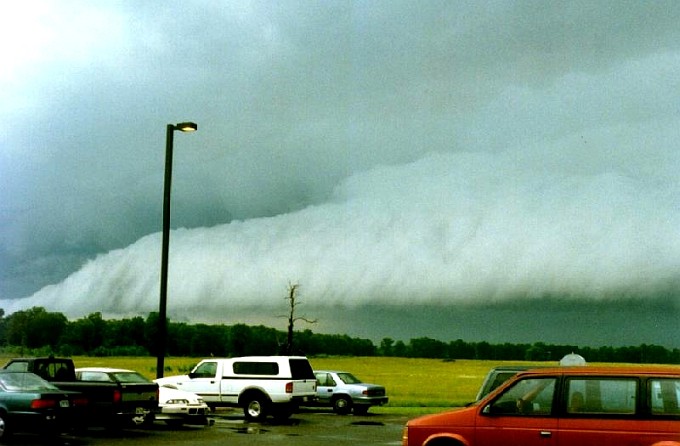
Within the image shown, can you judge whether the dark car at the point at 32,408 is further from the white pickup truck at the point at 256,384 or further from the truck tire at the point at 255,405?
the truck tire at the point at 255,405

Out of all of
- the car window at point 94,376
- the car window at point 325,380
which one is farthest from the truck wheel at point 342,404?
the car window at point 94,376

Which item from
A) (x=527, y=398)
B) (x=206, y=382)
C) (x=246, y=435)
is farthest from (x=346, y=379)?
(x=527, y=398)

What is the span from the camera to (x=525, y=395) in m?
10.8

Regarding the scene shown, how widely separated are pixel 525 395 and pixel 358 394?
831 inches

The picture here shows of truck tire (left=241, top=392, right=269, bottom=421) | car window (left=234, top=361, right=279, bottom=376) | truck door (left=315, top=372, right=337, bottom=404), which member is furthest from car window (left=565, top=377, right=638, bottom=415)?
truck door (left=315, top=372, right=337, bottom=404)

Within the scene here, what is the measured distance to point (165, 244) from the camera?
81.6 ft

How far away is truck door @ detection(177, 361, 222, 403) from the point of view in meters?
25.2

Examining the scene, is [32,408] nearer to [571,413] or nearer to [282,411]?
[282,411]

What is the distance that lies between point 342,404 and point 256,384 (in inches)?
293

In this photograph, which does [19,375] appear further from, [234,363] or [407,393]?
[407,393]

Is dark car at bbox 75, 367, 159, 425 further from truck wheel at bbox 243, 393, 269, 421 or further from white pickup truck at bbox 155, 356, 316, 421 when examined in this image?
truck wheel at bbox 243, 393, 269, 421

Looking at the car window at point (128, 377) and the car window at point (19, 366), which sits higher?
the car window at point (19, 366)

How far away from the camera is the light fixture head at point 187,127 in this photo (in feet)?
79.5

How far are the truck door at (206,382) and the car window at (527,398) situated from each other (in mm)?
15589
